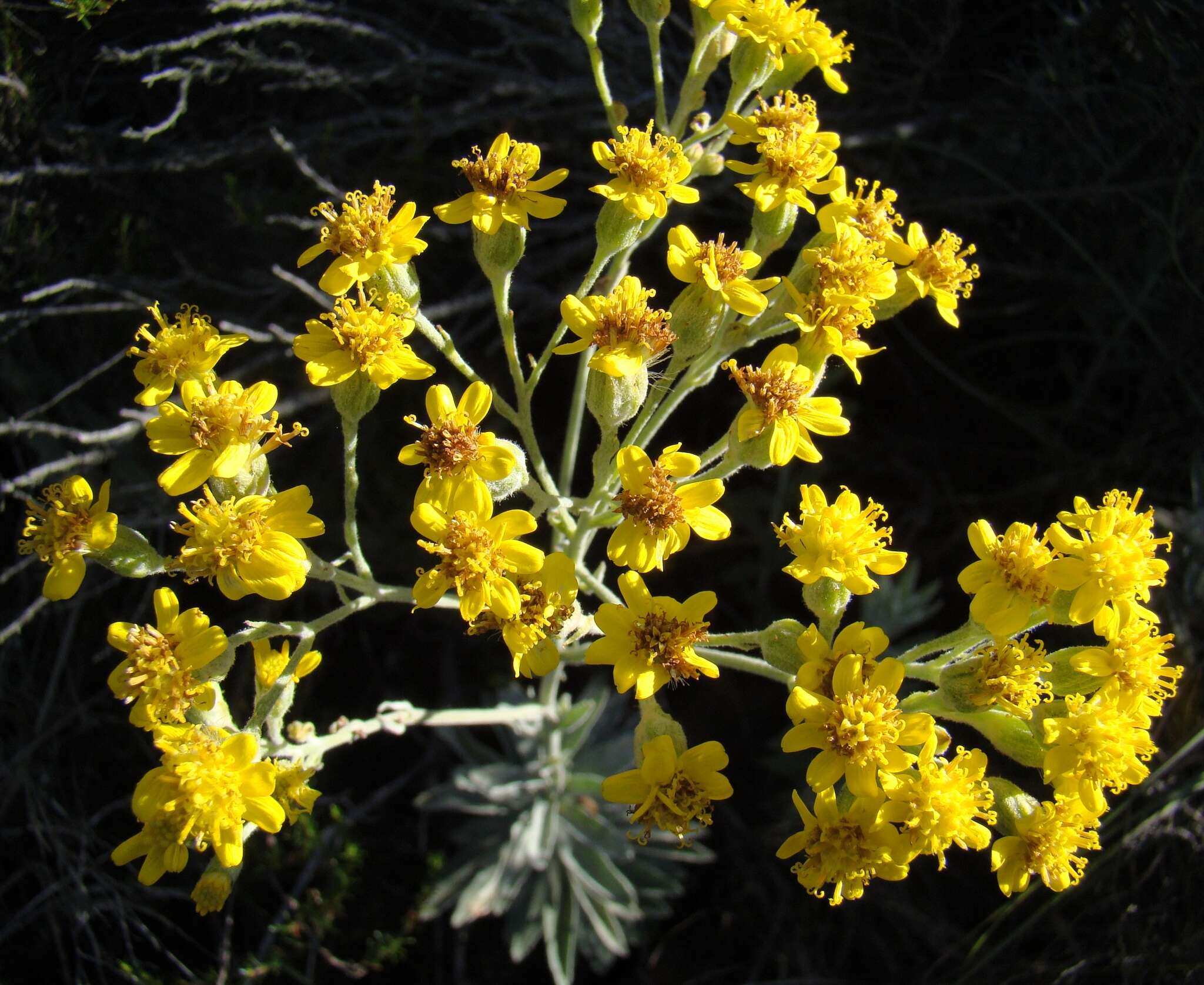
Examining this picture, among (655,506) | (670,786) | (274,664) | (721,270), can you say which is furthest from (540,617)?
(721,270)

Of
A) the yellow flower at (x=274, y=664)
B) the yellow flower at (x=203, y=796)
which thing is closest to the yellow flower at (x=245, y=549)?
the yellow flower at (x=274, y=664)

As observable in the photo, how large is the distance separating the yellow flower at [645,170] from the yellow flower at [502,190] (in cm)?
10

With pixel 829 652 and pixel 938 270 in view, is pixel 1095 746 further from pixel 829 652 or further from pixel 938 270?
pixel 938 270

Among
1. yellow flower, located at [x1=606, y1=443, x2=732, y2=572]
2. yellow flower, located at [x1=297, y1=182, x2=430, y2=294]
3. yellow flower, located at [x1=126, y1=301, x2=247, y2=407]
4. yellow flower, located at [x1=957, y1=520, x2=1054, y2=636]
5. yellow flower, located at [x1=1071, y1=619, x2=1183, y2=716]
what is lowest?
yellow flower, located at [x1=1071, y1=619, x2=1183, y2=716]

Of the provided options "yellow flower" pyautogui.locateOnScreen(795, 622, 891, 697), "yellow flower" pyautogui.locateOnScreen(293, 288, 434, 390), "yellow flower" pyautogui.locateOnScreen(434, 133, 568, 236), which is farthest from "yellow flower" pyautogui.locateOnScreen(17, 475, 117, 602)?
"yellow flower" pyautogui.locateOnScreen(795, 622, 891, 697)

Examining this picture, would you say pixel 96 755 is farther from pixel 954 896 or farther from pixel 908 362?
pixel 908 362

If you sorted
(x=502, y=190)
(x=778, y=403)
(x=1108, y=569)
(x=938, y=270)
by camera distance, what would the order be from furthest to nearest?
(x=938, y=270) < (x=502, y=190) < (x=778, y=403) < (x=1108, y=569)

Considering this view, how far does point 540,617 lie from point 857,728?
0.56 m

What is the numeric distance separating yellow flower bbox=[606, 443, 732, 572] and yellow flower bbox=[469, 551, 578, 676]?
10 cm

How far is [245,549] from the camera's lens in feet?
5.09

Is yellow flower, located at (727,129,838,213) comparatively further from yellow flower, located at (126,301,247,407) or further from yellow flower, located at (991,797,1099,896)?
yellow flower, located at (991,797,1099,896)

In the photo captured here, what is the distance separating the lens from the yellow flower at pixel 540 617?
5.16 feet

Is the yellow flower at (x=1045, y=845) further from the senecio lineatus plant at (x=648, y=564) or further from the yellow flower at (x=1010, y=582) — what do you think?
the yellow flower at (x=1010, y=582)

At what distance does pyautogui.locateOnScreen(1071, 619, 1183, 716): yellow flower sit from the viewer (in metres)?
1.62
